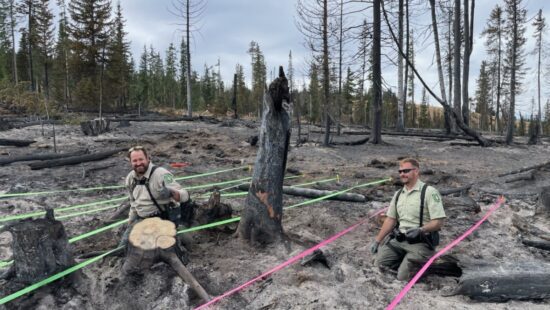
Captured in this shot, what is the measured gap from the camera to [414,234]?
4035mm

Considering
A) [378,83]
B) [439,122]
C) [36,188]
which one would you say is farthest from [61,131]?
[439,122]

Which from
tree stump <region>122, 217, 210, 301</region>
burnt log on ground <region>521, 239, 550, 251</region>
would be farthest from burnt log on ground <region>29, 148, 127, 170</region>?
burnt log on ground <region>521, 239, 550, 251</region>

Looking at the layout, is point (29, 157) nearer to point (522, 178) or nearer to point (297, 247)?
point (297, 247)

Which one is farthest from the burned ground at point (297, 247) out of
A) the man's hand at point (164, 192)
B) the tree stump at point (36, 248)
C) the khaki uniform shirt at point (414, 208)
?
the man's hand at point (164, 192)

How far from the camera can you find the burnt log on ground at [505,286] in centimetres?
351

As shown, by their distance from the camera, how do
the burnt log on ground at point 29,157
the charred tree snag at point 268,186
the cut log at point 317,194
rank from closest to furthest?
the charred tree snag at point 268,186 < the cut log at point 317,194 < the burnt log on ground at point 29,157

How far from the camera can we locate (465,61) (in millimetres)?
17656

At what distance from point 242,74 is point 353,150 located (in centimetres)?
5250

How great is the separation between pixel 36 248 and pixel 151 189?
4.18 feet

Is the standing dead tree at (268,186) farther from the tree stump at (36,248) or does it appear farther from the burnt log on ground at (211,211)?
the tree stump at (36,248)

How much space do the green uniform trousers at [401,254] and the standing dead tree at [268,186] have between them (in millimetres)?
1343

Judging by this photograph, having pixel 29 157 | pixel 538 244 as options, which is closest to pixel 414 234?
pixel 538 244

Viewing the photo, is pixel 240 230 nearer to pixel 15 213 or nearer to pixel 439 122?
pixel 15 213

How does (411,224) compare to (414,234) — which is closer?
(414,234)
